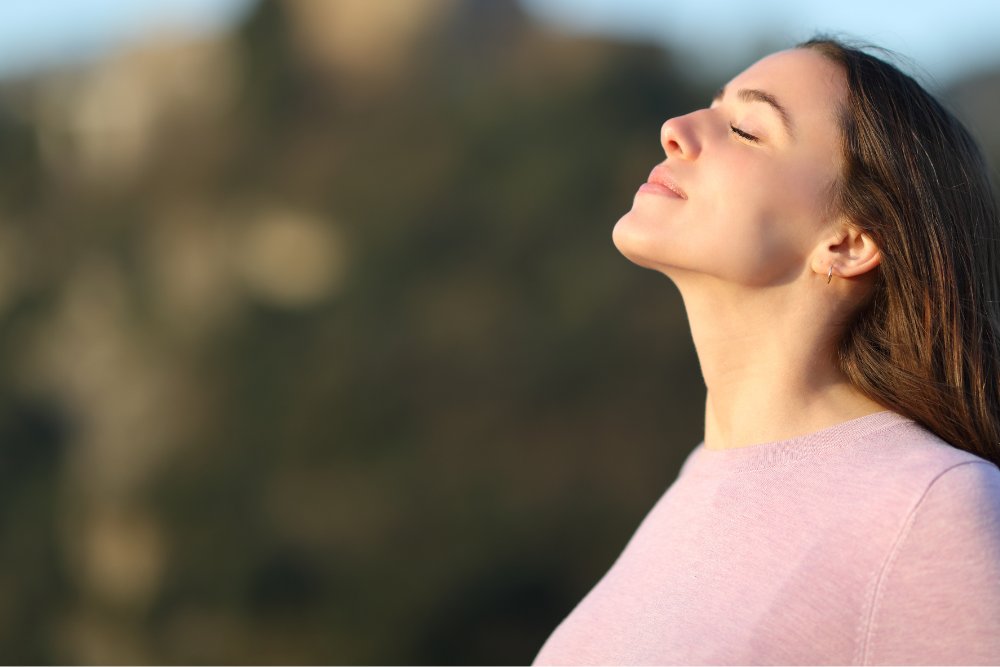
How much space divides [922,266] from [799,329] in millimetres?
215

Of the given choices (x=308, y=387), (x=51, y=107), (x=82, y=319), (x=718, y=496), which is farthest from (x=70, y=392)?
(x=718, y=496)

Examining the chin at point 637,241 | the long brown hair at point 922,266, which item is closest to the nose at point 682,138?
the chin at point 637,241

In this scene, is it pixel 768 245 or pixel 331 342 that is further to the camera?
pixel 331 342

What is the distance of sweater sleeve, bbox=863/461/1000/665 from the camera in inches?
37.8

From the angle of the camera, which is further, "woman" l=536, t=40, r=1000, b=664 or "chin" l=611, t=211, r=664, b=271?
"chin" l=611, t=211, r=664, b=271

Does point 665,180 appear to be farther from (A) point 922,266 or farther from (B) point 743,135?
(A) point 922,266

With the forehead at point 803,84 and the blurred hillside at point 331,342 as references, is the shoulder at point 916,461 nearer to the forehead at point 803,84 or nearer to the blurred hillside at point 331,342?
the forehead at point 803,84

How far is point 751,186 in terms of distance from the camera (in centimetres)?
129

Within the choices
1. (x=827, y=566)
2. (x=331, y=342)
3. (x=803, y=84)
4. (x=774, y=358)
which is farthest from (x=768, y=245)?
(x=331, y=342)

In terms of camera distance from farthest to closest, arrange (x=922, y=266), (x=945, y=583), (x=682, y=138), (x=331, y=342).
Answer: (x=331, y=342), (x=682, y=138), (x=922, y=266), (x=945, y=583)

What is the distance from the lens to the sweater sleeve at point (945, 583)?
3.15 feet

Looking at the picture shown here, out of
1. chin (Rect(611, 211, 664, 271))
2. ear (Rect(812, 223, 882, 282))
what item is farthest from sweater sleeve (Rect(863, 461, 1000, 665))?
chin (Rect(611, 211, 664, 271))

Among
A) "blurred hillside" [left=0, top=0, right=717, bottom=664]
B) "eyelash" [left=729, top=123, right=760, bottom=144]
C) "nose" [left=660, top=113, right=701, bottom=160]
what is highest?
"eyelash" [left=729, top=123, right=760, bottom=144]

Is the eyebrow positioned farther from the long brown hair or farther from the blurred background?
the blurred background
